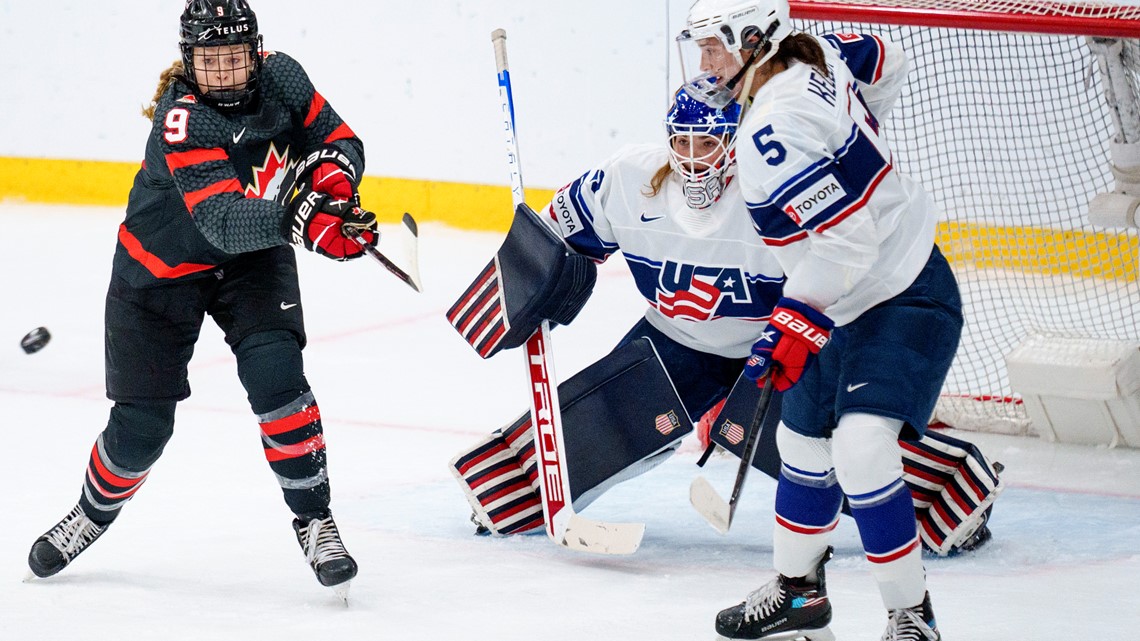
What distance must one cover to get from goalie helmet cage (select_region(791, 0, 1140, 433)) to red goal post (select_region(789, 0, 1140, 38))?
31 cm

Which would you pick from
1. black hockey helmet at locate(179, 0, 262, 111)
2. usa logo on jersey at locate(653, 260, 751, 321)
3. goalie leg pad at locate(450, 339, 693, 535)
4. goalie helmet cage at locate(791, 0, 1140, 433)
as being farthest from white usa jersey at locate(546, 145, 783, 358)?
goalie helmet cage at locate(791, 0, 1140, 433)

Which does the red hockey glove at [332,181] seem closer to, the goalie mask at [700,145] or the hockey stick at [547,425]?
the hockey stick at [547,425]

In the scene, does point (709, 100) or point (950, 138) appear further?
point (950, 138)

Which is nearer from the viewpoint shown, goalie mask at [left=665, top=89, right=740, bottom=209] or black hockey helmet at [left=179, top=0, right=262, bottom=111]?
black hockey helmet at [left=179, top=0, right=262, bottom=111]

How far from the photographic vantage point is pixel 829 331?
7.13ft

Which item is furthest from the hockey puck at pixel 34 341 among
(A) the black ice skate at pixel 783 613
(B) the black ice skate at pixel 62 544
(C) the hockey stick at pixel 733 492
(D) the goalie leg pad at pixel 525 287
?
(A) the black ice skate at pixel 783 613

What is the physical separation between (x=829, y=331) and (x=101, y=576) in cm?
140

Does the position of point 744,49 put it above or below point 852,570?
above

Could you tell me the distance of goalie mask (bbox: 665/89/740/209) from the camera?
106 inches

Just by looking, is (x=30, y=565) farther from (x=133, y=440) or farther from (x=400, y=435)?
(x=400, y=435)

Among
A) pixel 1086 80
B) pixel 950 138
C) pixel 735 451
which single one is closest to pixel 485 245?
pixel 950 138

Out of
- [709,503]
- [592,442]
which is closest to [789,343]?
[709,503]

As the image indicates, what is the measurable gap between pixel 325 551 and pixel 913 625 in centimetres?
94

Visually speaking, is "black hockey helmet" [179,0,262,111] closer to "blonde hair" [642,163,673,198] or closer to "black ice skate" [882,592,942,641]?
"blonde hair" [642,163,673,198]
